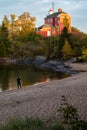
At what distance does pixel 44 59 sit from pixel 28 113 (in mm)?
71253

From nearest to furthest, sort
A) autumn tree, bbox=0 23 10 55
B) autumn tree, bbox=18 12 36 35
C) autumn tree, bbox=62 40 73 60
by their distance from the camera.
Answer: autumn tree, bbox=62 40 73 60 < autumn tree, bbox=0 23 10 55 < autumn tree, bbox=18 12 36 35

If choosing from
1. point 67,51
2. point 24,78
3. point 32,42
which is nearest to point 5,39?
point 32,42

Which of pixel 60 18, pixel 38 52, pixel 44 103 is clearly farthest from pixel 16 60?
pixel 44 103

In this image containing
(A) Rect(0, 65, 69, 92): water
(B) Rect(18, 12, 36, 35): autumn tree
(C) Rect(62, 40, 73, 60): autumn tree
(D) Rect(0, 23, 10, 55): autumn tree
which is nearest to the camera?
(A) Rect(0, 65, 69, 92): water

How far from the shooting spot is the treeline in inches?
3061

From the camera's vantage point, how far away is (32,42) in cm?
10681

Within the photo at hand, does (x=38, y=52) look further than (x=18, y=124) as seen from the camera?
Yes

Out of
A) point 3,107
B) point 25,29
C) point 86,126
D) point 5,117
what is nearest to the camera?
point 86,126

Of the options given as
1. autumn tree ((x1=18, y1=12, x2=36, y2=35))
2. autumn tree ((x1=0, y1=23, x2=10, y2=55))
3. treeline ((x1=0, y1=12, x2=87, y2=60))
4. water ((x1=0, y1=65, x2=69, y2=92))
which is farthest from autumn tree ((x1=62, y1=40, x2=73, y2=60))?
autumn tree ((x1=18, y1=12, x2=36, y2=35))

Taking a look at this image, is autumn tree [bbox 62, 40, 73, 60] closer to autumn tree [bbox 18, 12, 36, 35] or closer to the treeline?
the treeline

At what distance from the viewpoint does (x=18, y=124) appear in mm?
9297

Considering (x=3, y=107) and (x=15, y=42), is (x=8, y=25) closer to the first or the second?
(x=15, y=42)

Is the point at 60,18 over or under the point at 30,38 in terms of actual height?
over

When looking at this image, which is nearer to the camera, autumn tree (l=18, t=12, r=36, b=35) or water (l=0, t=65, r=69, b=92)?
water (l=0, t=65, r=69, b=92)
